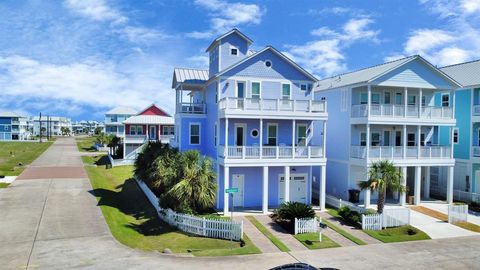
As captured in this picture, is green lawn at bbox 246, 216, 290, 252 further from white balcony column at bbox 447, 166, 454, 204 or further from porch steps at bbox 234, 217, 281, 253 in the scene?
white balcony column at bbox 447, 166, 454, 204

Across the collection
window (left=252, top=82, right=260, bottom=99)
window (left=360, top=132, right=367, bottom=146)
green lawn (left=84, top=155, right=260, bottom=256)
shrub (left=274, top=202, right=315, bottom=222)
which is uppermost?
window (left=252, top=82, right=260, bottom=99)

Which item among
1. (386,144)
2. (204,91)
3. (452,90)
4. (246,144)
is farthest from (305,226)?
(452,90)

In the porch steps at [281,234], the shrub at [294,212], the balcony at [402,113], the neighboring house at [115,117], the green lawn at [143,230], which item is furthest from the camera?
the neighboring house at [115,117]

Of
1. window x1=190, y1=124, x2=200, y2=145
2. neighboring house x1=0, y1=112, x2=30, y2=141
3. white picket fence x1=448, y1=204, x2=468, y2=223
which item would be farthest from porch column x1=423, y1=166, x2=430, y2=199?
neighboring house x1=0, y1=112, x2=30, y2=141

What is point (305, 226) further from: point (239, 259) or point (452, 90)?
point (452, 90)

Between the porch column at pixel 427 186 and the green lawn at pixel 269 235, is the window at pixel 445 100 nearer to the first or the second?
the porch column at pixel 427 186

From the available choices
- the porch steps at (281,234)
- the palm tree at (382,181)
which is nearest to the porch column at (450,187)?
the palm tree at (382,181)
